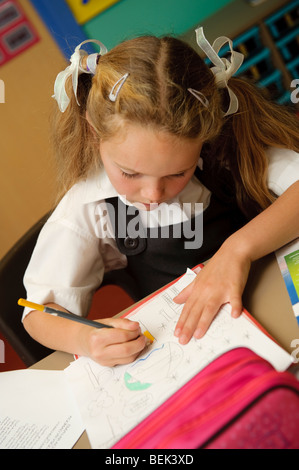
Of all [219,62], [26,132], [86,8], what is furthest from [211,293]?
[86,8]

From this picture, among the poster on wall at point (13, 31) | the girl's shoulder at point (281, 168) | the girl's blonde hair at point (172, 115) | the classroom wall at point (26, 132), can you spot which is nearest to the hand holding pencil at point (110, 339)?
the girl's blonde hair at point (172, 115)

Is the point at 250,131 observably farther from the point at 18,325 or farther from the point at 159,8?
the point at 159,8

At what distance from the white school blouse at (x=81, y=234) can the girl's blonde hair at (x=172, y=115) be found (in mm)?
28

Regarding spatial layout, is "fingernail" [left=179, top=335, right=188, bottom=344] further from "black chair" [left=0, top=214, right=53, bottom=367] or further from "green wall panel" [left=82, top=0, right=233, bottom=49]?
"green wall panel" [left=82, top=0, right=233, bottom=49]

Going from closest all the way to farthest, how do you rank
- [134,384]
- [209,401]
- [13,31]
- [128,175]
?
1. [209,401]
2. [134,384]
3. [128,175]
4. [13,31]

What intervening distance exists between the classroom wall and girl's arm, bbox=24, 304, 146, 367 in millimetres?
1212

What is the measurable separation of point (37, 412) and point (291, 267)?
1.43 ft

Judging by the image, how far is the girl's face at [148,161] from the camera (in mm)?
642

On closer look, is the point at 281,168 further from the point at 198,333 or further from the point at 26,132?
the point at 26,132

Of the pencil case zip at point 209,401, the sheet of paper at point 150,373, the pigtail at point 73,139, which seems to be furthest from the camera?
the pigtail at point 73,139

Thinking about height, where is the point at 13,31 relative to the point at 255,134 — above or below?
above

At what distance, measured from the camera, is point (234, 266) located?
673 mm

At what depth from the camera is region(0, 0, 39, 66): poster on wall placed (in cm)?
180

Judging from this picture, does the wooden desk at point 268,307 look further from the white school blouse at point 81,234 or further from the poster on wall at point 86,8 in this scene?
the poster on wall at point 86,8
